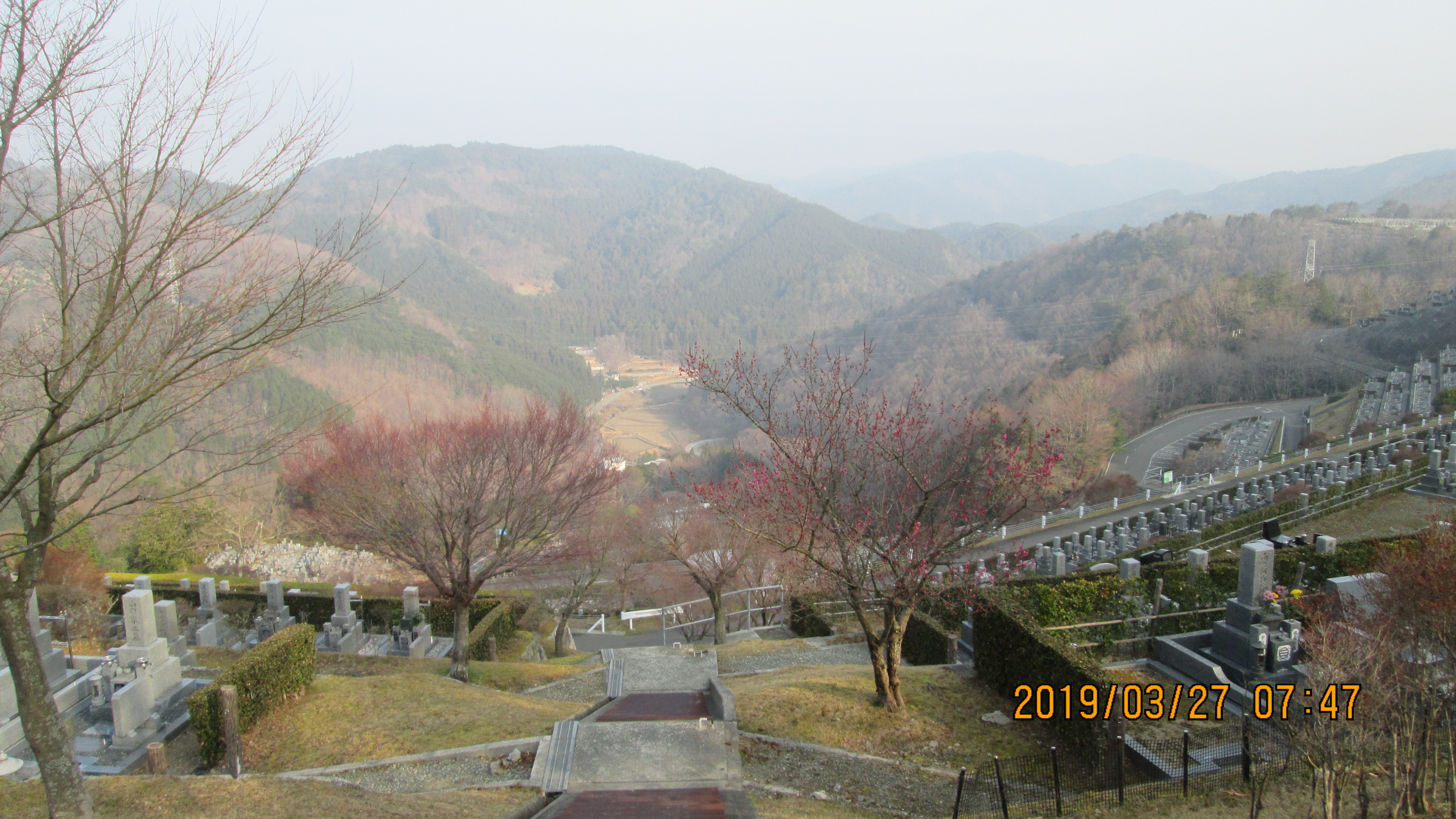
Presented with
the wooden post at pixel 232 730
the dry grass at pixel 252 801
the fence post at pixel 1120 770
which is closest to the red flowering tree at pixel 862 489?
the fence post at pixel 1120 770

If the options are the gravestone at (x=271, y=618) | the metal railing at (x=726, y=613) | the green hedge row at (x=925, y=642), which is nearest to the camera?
the green hedge row at (x=925, y=642)

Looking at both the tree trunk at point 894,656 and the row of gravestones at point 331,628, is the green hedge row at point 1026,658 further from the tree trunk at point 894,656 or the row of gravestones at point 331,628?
the row of gravestones at point 331,628

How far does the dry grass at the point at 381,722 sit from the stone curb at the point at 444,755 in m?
0.15

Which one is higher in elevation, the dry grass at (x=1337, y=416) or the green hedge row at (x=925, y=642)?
the green hedge row at (x=925, y=642)

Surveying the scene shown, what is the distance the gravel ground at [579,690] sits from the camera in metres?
11.2

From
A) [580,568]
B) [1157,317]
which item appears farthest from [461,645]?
[1157,317]

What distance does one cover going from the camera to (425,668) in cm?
1342

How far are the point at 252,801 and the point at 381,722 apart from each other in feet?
8.59

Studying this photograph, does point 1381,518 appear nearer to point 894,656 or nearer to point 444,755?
point 894,656

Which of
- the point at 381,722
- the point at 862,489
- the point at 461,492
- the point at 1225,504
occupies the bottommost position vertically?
the point at 1225,504

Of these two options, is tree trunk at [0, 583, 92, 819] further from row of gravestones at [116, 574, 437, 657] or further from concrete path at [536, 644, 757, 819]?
row of gravestones at [116, 574, 437, 657]

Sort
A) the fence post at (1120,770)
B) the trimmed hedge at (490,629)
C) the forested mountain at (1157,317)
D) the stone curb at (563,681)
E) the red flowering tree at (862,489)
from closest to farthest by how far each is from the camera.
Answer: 1. the fence post at (1120,770)
2. the red flowering tree at (862,489)
3. the stone curb at (563,681)
4. the trimmed hedge at (490,629)
5. the forested mountain at (1157,317)

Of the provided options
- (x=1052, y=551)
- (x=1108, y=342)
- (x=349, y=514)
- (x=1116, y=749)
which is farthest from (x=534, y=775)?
(x=1108, y=342)

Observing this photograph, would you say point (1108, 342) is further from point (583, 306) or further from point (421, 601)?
point (583, 306)
